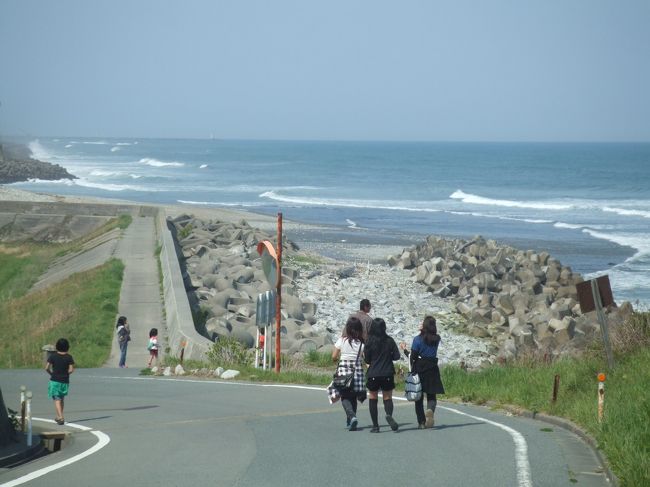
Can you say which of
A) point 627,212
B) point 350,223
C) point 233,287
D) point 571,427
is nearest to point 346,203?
point 350,223

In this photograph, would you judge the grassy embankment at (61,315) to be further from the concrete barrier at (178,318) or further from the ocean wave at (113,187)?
the ocean wave at (113,187)

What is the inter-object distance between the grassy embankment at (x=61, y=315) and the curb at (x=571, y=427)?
12358 mm

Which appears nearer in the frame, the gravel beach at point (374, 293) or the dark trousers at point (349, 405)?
the dark trousers at point (349, 405)

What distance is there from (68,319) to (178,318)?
506 cm

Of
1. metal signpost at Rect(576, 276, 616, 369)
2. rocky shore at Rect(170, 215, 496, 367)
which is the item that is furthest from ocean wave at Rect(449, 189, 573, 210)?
metal signpost at Rect(576, 276, 616, 369)

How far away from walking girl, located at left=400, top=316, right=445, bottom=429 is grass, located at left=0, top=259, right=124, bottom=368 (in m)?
12.9

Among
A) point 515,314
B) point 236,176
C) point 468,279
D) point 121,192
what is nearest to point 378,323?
point 515,314

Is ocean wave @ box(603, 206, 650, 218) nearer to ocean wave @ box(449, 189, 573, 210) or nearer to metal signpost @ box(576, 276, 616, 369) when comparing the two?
ocean wave @ box(449, 189, 573, 210)

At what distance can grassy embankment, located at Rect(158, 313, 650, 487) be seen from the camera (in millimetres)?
9609

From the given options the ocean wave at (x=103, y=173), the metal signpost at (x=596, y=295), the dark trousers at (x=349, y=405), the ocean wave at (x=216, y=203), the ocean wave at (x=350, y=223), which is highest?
the ocean wave at (x=103, y=173)

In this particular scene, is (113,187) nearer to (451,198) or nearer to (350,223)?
(451,198)

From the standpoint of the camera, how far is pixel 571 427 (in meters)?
11.9

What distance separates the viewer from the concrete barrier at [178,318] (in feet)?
69.6

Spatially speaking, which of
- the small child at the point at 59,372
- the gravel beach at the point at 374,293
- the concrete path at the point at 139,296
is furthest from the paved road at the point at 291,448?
the gravel beach at the point at 374,293
